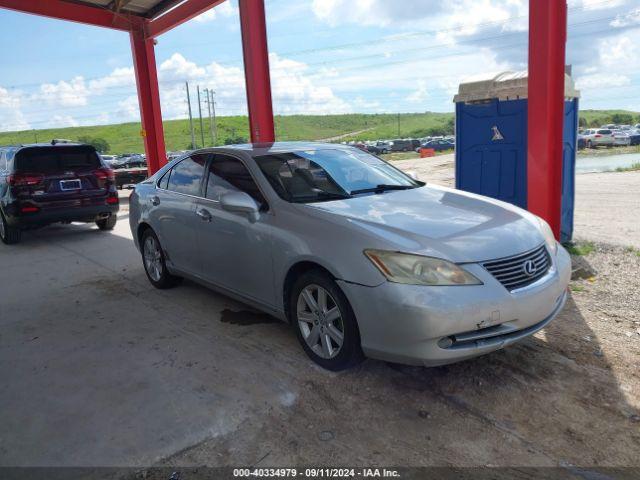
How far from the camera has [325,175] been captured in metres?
4.16

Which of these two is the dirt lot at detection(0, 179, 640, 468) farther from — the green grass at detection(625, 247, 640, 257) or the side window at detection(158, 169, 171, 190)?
the green grass at detection(625, 247, 640, 257)

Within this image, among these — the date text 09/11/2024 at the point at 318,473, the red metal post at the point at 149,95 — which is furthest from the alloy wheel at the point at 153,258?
the red metal post at the point at 149,95

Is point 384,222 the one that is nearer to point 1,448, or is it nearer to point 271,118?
point 1,448

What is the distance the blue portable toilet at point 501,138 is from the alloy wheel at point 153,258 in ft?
13.2

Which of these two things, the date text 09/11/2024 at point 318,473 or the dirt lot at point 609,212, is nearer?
the date text 09/11/2024 at point 318,473

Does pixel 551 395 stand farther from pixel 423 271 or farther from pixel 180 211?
pixel 180 211

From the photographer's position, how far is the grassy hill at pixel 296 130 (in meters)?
105

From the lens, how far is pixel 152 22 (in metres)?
14.8

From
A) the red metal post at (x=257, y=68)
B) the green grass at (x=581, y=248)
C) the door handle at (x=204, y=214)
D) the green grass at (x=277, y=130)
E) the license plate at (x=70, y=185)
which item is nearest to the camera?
the door handle at (x=204, y=214)

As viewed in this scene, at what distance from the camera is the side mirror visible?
3811mm

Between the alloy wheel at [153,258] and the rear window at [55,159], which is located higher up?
the rear window at [55,159]

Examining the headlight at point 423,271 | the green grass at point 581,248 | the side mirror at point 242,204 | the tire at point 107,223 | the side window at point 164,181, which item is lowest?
the green grass at point 581,248

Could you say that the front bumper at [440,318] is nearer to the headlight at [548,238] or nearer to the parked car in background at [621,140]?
the headlight at [548,238]

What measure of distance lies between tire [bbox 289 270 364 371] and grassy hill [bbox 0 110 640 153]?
3649 inches
